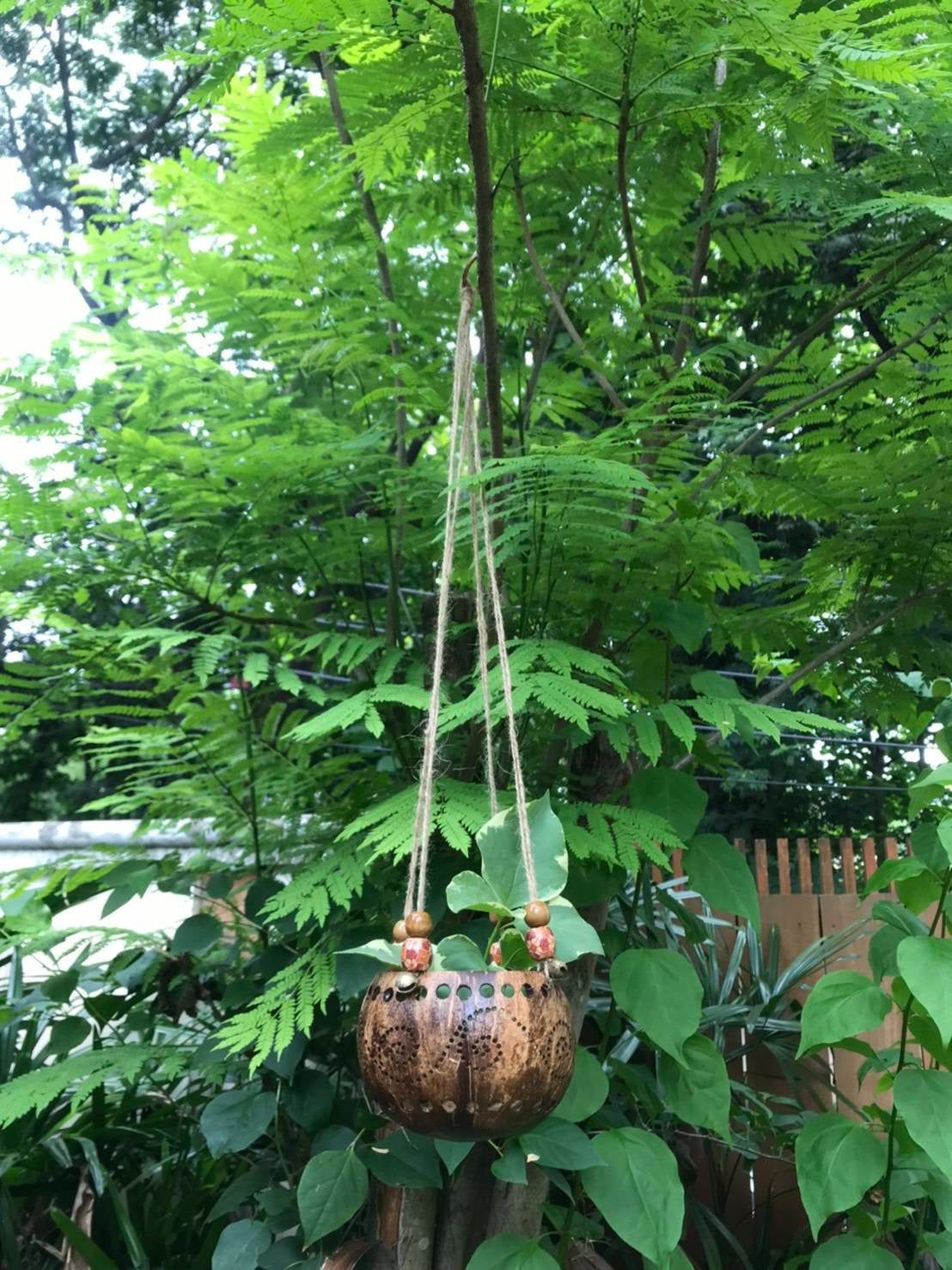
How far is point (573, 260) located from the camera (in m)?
1.97

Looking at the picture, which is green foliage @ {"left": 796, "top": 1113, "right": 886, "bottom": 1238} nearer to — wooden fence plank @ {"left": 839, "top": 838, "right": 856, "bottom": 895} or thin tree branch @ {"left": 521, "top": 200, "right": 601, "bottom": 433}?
thin tree branch @ {"left": 521, "top": 200, "right": 601, "bottom": 433}

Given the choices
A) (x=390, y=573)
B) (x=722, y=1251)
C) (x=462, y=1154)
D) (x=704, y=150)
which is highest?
(x=704, y=150)

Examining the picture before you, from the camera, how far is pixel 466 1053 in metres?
0.81

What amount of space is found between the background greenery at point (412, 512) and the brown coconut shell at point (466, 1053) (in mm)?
349

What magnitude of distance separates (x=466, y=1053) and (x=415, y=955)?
3.6 inches

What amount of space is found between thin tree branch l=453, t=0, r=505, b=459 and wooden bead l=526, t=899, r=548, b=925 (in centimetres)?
73

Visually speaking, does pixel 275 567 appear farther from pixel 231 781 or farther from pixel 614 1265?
pixel 614 1265

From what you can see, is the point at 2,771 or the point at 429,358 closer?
the point at 429,358

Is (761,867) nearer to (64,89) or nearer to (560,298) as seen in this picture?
(560,298)

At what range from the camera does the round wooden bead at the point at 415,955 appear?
85 cm

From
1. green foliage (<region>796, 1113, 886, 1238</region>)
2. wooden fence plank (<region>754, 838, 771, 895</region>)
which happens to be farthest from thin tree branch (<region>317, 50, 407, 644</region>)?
wooden fence plank (<region>754, 838, 771, 895</region>)

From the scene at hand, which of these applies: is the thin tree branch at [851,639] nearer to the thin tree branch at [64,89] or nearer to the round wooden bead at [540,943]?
the round wooden bead at [540,943]

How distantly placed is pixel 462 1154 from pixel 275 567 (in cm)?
103

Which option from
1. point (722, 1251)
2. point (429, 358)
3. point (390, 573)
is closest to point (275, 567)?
point (390, 573)
